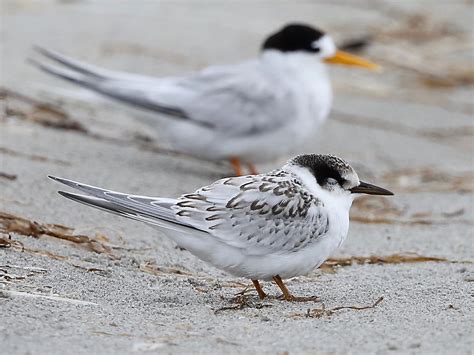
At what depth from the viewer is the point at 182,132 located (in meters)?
6.29

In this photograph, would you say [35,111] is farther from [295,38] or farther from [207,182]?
[295,38]

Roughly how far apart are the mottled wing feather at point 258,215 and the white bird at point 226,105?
2591 millimetres

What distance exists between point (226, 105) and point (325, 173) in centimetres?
A: 261

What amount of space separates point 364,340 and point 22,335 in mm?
983

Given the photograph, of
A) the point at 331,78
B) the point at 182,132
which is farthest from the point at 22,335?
the point at 331,78

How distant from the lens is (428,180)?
636 centimetres

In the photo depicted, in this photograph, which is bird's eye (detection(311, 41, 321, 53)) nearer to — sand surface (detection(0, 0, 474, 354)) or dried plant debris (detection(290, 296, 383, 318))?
sand surface (detection(0, 0, 474, 354))

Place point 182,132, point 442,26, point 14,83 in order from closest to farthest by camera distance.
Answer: point 182,132, point 14,83, point 442,26

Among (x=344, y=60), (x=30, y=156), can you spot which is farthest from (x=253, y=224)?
(x=344, y=60)

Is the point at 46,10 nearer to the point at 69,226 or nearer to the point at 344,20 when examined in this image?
the point at 344,20

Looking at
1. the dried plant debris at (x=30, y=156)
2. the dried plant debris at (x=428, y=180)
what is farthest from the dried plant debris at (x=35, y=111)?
the dried plant debris at (x=428, y=180)

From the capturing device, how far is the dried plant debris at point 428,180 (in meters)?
6.12

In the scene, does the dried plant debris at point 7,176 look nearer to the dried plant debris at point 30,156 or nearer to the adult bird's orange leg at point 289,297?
the dried plant debris at point 30,156

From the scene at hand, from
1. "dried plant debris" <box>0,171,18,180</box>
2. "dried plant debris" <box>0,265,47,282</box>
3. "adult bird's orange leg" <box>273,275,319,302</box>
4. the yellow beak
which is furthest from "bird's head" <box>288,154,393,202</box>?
the yellow beak
